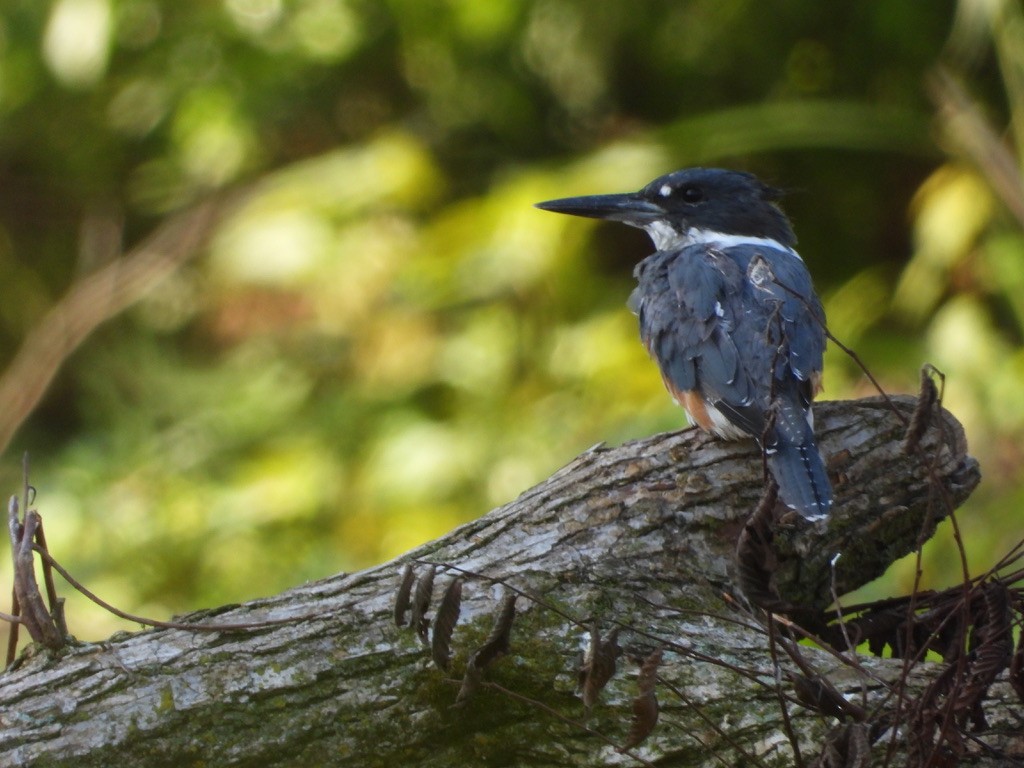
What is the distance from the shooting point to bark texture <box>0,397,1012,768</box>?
211cm

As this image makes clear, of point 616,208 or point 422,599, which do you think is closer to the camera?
point 422,599

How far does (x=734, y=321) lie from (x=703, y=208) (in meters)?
0.87

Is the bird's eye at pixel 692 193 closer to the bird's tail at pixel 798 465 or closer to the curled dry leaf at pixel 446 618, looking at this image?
the bird's tail at pixel 798 465

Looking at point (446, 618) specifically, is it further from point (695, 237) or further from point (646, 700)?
point (695, 237)

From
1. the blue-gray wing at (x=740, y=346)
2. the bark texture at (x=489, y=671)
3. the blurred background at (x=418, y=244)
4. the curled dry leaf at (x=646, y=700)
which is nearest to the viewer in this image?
the curled dry leaf at (x=646, y=700)

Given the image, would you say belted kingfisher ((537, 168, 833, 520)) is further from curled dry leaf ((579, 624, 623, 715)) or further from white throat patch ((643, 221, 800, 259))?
curled dry leaf ((579, 624, 623, 715))

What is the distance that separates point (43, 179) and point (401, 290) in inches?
87.7

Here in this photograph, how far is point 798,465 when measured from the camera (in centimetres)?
267

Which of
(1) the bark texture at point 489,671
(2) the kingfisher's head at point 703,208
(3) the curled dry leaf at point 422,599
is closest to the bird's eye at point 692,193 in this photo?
(2) the kingfisher's head at point 703,208

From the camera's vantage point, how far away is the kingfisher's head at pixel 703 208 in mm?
3891

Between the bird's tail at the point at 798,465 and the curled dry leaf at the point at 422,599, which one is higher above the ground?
the bird's tail at the point at 798,465

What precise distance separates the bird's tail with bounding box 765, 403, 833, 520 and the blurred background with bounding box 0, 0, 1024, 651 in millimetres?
1492

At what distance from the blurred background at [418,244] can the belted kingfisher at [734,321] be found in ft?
2.37

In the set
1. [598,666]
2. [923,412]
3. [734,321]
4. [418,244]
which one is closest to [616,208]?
[734,321]
